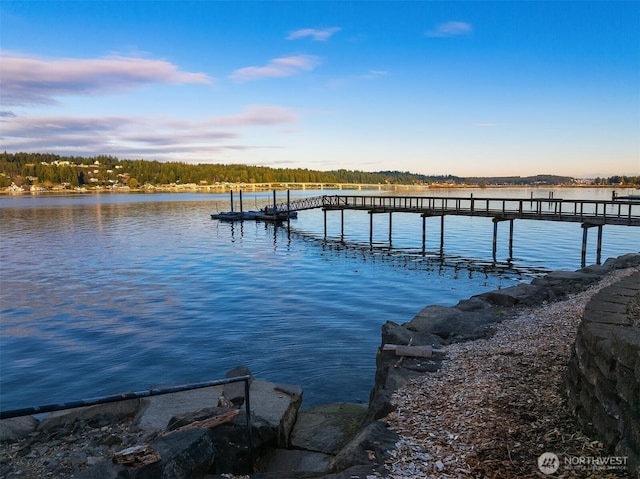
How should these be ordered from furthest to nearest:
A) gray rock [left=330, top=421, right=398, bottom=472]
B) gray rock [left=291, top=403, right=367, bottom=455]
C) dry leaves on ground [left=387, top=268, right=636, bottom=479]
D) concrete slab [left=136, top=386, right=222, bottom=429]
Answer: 1. concrete slab [left=136, top=386, right=222, bottom=429]
2. gray rock [left=291, top=403, right=367, bottom=455]
3. gray rock [left=330, top=421, right=398, bottom=472]
4. dry leaves on ground [left=387, top=268, right=636, bottom=479]

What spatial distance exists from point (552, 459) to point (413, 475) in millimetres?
1432

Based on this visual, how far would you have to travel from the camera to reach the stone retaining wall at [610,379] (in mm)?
4605

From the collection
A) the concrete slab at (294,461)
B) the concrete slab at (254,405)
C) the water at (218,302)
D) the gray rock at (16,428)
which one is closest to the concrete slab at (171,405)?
the concrete slab at (254,405)

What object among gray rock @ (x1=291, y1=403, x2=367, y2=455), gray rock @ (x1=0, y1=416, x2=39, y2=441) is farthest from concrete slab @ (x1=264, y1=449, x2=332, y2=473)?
gray rock @ (x1=0, y1=416, x2=39, y2=441)

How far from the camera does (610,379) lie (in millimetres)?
5109

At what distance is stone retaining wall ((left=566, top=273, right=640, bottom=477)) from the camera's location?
181 inches

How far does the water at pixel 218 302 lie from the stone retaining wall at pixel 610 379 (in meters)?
6.26

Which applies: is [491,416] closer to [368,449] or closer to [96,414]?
[368,449]

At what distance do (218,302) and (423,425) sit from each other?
56.1 feet

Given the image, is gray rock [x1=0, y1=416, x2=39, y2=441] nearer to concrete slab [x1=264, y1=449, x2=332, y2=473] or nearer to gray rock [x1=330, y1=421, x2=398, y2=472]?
concrete slab [x1=264, y1=449, x2=332, y2=473]

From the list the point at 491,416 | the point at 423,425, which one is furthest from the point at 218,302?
the point at 491,416

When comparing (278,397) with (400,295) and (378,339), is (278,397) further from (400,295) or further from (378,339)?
(400,295)

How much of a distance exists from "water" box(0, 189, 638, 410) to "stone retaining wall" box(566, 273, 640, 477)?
626 centimetres

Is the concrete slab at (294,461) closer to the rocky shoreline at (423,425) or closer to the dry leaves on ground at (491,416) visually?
the rocky shoreline at (423,425)
